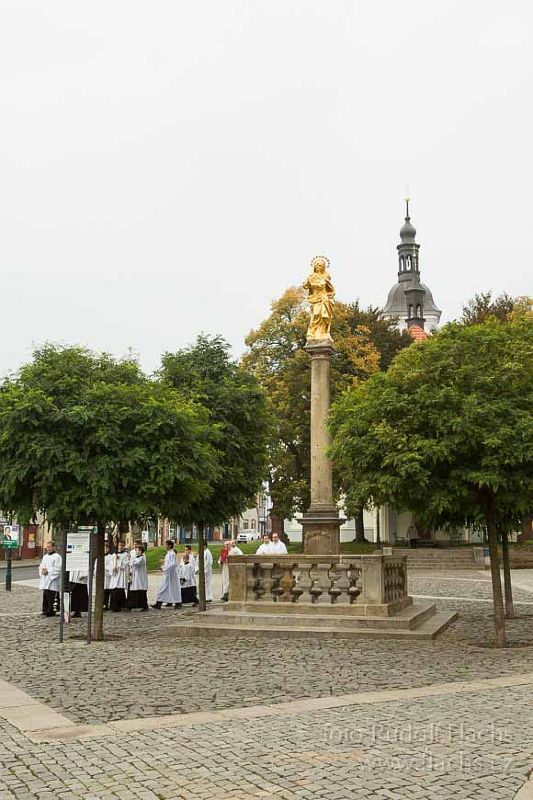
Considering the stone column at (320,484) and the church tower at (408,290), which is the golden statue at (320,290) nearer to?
the stone column at (320,484)

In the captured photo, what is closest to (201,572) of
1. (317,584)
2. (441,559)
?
(317,584)

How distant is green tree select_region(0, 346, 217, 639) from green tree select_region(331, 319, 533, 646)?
2.93m

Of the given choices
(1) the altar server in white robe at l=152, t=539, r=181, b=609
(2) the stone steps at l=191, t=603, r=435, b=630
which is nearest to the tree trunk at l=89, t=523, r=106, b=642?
(2) the stone steps at l=191, t=603, r=435, b=630

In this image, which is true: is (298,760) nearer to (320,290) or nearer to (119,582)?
(119,582)

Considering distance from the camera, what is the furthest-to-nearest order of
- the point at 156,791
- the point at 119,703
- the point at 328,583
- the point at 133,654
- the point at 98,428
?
the point at 328,583, the point at 98,428, the point at 133,654, the point at 119,703, the point at 156,791

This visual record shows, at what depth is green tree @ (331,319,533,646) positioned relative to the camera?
13.1 m

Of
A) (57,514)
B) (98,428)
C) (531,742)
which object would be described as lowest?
(531,742)

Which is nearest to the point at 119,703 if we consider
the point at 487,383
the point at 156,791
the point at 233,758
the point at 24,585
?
the point at 233,758

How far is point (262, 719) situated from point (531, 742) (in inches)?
94.6

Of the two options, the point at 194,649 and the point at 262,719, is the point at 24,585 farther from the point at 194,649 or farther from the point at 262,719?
the point at 262,719

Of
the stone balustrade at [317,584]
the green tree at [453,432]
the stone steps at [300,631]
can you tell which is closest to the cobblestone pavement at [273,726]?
the stone steps at [300,631]

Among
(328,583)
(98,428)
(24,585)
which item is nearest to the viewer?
(98,428)

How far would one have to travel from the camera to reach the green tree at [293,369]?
146 ft

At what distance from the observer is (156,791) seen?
579cm
